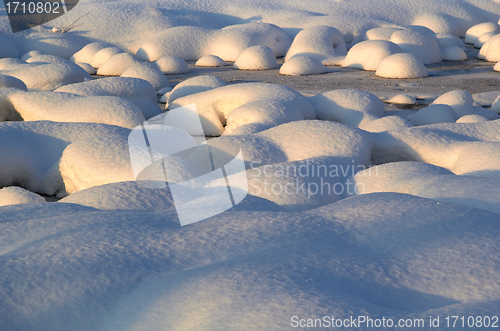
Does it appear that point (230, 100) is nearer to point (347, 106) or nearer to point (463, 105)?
point (347, 106)

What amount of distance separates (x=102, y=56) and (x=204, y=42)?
1589 millimetres

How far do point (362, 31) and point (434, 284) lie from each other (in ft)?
25.9

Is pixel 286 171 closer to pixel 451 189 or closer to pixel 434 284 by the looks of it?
pixel 451 189

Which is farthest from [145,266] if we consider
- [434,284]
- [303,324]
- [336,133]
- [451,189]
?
[336,133]

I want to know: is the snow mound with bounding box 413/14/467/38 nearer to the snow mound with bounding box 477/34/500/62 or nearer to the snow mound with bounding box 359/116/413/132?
the snow mound with bounding box 477/34/500/62

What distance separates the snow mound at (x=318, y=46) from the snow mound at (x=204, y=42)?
0.64 meters

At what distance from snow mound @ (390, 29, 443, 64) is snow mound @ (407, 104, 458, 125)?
3204 millimetres

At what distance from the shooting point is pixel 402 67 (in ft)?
19.4

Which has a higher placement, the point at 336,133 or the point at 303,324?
the point at 303,324

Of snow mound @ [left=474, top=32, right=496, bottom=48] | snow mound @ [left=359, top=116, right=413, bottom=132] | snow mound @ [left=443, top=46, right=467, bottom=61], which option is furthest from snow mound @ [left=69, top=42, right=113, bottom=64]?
snow mound @ [left=474, top=32, right=496, bottom=48]

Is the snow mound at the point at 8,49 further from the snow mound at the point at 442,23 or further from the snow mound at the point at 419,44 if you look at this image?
the snow mound at the point at 442,23

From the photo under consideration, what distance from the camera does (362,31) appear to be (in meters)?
8.61

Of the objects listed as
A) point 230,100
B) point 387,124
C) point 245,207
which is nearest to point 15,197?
point 245,207

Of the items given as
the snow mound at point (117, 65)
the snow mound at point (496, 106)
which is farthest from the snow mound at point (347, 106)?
the snow mound at point (117, 65)
